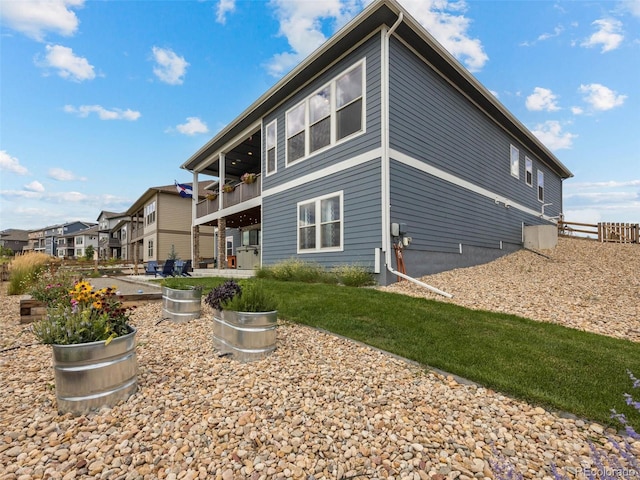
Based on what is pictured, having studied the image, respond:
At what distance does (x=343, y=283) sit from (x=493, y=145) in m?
8.75

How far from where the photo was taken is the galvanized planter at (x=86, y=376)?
2.36m

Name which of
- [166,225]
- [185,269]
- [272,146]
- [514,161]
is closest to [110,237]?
[166,225]

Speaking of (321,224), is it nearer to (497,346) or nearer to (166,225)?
(497,346)

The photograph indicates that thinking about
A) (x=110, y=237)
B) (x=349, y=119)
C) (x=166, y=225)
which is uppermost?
(x=349, y=119)

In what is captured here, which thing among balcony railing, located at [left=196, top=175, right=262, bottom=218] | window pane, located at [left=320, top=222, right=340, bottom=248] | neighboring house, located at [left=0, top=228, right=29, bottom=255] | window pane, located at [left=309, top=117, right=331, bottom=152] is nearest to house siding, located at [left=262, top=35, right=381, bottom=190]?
window pane, located at [left=309, top=117, right=331, bottom=152]

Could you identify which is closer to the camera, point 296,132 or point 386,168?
point 386,168

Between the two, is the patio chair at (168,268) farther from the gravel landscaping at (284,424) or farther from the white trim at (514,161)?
the white trim at (514,161)

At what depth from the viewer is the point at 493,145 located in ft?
40.3

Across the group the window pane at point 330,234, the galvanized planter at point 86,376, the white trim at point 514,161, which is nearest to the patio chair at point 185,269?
the window pane at point 330,234

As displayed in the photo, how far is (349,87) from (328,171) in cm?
225

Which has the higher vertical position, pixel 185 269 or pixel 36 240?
pixel 36 240

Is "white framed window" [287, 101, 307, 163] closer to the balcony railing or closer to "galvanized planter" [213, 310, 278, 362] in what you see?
the balcony railing

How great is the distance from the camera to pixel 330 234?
355 inches

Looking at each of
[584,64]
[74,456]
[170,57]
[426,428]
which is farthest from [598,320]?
[170,57]
